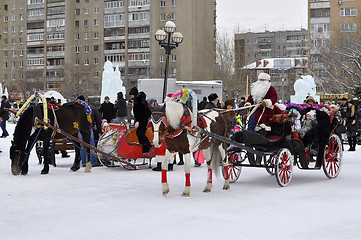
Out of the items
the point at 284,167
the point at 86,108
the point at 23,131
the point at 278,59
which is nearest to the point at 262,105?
the point at 284,167

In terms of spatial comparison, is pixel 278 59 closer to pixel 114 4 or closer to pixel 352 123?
pixel 352 123

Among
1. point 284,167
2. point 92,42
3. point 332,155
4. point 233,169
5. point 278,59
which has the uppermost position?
point 92,42

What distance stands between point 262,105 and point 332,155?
226 centimetres

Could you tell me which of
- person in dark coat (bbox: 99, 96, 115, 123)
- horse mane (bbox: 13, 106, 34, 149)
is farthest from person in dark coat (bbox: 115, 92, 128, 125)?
horse mane (bbox: 13, 106, 34, 149)

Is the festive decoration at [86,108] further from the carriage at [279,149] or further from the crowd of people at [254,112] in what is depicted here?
the carriage at [279,149]

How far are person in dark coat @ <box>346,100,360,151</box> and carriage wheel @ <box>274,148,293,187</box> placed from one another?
9.38 m

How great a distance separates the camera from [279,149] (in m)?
→ 10.6

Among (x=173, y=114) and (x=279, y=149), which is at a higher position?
(x=173, y=114)

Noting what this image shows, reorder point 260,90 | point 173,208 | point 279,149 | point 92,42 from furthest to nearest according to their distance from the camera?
point 92,42
point 260,90
point 279,149
point 173,208

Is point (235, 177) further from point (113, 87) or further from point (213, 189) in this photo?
point (113, 87)

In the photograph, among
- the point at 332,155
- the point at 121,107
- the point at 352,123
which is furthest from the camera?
the point at 352,123

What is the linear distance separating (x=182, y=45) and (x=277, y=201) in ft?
219

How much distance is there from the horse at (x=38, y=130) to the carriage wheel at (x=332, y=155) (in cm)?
579

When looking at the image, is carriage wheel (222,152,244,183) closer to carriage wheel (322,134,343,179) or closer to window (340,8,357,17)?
carriage wheel (322,134,343,179)
